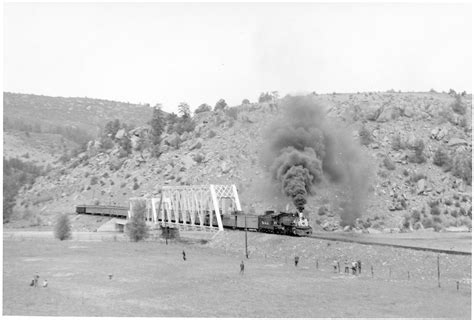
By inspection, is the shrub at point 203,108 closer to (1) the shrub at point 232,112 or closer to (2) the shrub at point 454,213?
(1) the shrub at point 232,112

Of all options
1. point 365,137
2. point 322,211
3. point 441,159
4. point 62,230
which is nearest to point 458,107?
point 441,159

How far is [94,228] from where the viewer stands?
77938 millimetres

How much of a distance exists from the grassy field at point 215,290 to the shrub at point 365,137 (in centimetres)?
4374

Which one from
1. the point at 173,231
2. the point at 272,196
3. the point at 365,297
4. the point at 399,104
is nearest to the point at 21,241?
the point at 173,231

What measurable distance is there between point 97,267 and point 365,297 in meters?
18.9

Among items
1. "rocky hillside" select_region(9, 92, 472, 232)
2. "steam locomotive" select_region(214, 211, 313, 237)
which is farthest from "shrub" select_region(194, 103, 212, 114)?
"steam locomotive" select_region(214, 211, 313, 237)

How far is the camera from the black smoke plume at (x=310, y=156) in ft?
156

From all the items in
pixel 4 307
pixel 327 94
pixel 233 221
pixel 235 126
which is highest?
pixel 327 94

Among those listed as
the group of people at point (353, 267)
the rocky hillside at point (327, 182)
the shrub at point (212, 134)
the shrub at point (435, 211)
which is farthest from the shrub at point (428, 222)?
the shrub at point (212, 134)

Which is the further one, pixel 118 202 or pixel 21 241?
pixel 118 202

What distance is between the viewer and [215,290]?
2825 cm

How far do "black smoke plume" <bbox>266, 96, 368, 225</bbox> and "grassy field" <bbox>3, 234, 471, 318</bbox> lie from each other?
367 inches

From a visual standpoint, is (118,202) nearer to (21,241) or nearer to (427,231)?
(21,241)

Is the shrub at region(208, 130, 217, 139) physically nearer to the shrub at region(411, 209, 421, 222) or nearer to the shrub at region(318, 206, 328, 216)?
the shrub at region(318, 206, 328, 216)
